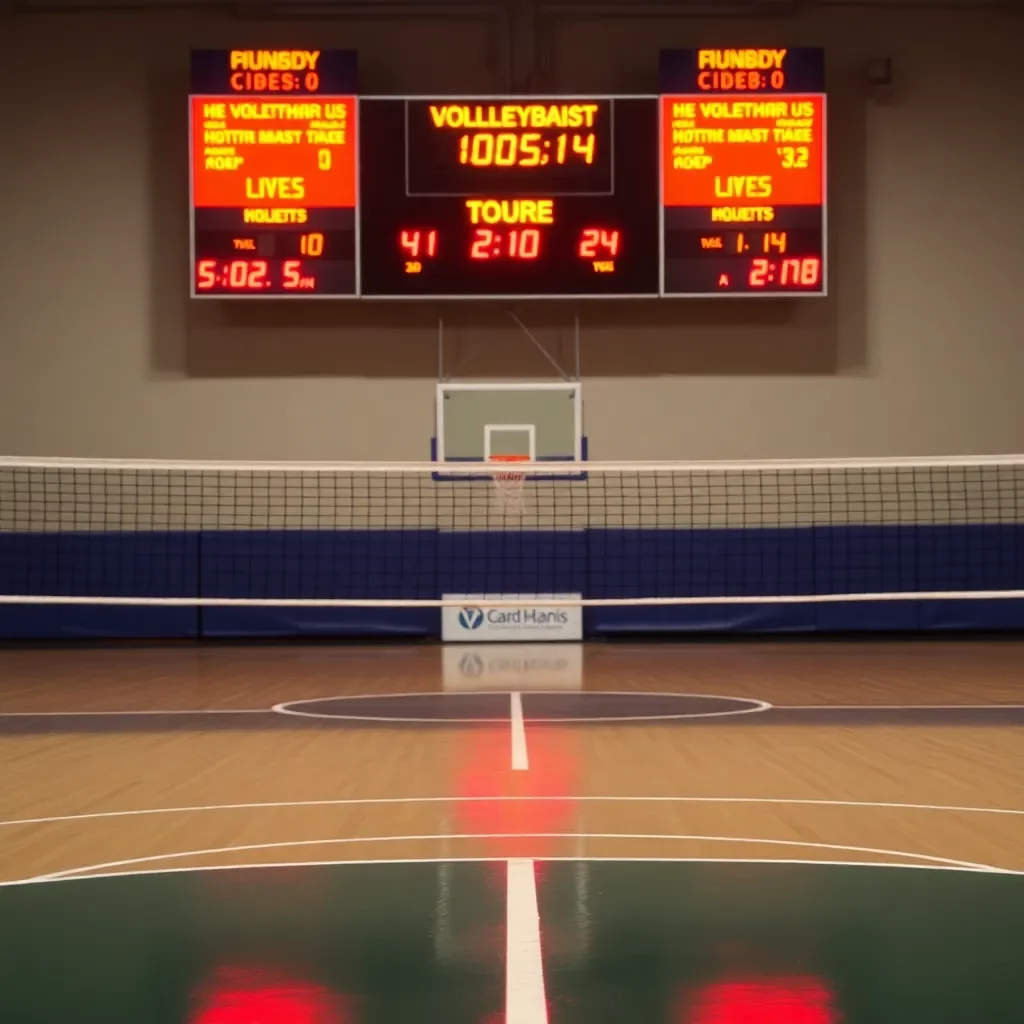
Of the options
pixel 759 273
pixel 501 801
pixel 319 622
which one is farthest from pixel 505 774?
pixel 319 622

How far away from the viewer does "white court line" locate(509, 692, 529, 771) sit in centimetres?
591

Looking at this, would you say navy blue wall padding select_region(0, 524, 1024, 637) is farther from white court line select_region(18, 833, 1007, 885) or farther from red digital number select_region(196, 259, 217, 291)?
white court line select_region(18, 833, 1007, 885)

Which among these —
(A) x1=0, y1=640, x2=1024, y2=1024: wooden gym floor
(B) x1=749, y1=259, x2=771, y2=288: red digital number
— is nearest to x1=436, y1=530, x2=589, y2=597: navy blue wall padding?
(B) x1=749, y1=259, x2=771, y2=288: red digital number

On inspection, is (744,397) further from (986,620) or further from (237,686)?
(237,686)

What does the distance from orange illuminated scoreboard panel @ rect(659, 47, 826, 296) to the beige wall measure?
125 cm

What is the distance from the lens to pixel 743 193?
13.4 meters

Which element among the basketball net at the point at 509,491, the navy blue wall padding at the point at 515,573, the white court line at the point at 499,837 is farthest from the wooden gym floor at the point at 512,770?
the navy blue wall padding at the point at 515,573

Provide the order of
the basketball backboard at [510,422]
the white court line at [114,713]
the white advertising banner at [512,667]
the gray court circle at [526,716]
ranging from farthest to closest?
the basketball backboard at [510,422] < the white advertising banner at [512,667] < the white court line at [114,713] < the gray court circle at [526,716]

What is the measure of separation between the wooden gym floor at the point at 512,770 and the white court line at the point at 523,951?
0.03 meters

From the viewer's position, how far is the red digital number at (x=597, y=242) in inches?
526

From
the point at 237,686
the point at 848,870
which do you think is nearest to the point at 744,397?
the point at 237,686

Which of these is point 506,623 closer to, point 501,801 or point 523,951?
point 501,801

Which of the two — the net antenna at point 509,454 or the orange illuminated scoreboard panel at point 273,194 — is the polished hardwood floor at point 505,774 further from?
the orange illuminated scoreboard panel at point 273,194

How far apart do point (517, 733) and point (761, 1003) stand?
440 centimetres
